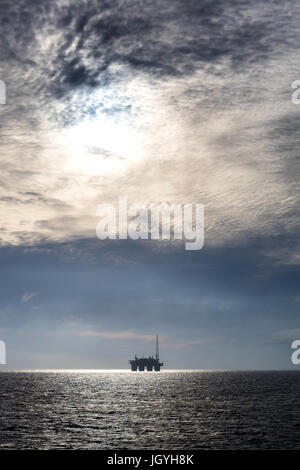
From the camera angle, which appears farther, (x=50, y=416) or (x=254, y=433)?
(x=50, y=416)

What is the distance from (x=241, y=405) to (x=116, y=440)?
4693cm

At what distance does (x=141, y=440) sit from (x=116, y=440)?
2.72 metres

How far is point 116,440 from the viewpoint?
50.0 m
